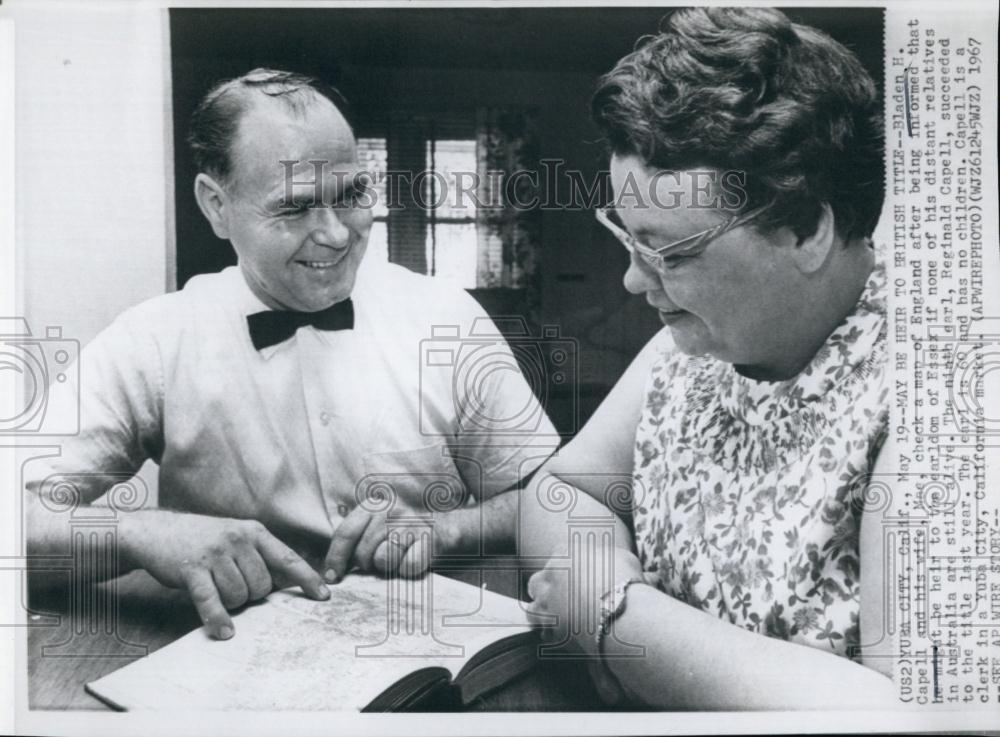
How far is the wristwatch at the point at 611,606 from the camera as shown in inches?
60.5

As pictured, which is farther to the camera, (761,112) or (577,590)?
(577,590)

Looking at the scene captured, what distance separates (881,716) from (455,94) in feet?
4.51

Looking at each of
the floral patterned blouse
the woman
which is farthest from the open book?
the floral patterned blouse

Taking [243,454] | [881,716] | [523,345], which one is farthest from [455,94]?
[881,716]

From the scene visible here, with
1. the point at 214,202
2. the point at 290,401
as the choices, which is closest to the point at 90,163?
the point at 214,202

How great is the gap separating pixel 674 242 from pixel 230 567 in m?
0.98

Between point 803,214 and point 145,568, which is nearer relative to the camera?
point 803,214

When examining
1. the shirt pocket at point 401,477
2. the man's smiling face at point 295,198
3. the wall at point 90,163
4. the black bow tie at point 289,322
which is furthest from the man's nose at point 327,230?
the shirt pocket at point 401,477

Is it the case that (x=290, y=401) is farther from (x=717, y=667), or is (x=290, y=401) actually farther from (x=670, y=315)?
(x=717, y=667)

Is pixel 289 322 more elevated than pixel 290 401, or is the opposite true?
pixel 289 322

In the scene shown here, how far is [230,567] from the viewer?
5.14ft

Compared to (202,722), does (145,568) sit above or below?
above

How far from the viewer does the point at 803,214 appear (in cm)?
148

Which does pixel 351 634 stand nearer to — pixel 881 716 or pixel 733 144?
pixel 881 716
